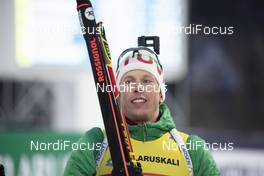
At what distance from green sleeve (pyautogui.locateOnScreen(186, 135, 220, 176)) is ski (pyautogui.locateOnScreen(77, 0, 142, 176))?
0.11 metres

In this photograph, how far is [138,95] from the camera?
1651 mm

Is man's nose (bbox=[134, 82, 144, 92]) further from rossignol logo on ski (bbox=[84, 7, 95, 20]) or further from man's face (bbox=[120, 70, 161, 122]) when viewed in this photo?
rossignol logo on ski (bbox=[84, 7, 95, 20])

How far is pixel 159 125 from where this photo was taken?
5.38ft

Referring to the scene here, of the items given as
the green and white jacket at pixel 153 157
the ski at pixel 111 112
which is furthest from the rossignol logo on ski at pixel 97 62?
the green and white jacket at pixel 153 157

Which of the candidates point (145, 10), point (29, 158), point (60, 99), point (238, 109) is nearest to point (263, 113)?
point (238, 109)

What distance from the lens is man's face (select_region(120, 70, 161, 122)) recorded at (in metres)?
1.65

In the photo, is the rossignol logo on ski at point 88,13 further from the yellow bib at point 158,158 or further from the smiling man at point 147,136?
the yellow bib at point 158,158

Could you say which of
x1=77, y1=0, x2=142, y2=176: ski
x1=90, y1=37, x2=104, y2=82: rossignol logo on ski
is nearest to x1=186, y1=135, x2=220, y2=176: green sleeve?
x1=77, y1=0, x2=142, y2=176: ski

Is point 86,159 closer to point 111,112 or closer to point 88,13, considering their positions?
point 111,112

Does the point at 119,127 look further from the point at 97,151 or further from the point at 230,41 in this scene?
the point at 230,41

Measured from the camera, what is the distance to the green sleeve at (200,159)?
1625mm

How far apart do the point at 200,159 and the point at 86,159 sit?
216 mm

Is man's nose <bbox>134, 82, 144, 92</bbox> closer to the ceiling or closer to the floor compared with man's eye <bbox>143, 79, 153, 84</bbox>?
closer to the floor

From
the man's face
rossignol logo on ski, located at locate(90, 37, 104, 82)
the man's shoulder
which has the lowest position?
the man's shoulder
